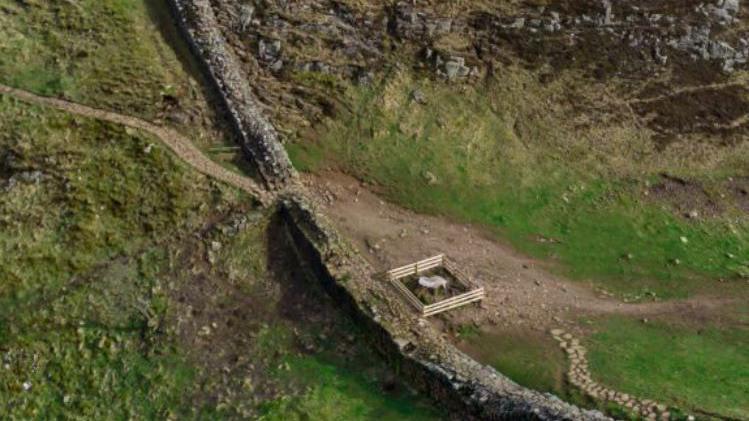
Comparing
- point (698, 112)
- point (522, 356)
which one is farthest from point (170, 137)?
point (698, 112)

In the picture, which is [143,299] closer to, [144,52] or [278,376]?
[278,376]

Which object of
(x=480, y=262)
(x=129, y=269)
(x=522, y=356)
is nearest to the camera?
(x=522, y=356)

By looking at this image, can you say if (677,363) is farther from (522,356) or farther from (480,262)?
(480,262)

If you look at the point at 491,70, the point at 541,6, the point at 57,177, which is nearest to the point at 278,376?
the point at 57,177

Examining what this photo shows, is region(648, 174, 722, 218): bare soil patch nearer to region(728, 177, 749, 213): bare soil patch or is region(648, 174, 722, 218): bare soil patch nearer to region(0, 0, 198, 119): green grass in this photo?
region(728, 177, 749, 213): bare soil patch

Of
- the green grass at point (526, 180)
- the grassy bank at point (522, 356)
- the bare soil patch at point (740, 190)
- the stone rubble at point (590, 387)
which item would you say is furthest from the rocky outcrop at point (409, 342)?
the bare soil patch at point (740, 190)

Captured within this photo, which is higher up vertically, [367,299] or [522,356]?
[367,299]
